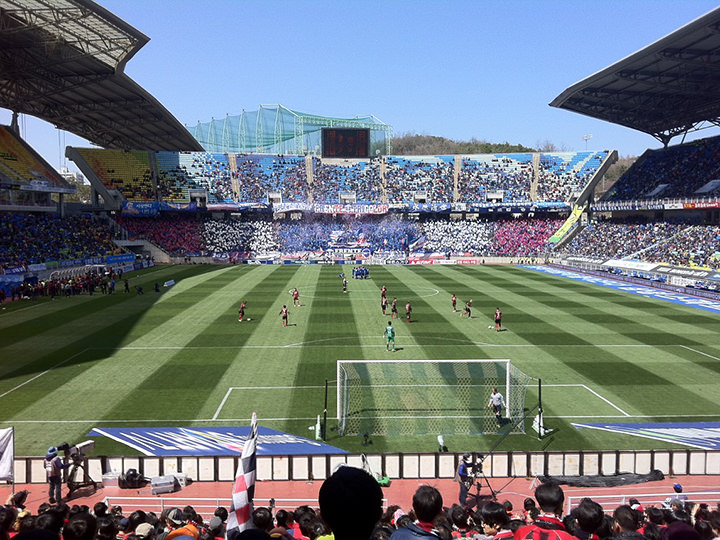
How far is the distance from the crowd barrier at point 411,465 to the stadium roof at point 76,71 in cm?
3192

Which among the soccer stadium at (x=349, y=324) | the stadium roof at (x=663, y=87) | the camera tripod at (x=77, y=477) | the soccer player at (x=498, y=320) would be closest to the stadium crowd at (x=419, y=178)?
the soccer stadium at (x=349, y=324)

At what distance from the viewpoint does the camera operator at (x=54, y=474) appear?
40.3 feet

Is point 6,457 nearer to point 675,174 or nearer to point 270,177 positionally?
point 675,174

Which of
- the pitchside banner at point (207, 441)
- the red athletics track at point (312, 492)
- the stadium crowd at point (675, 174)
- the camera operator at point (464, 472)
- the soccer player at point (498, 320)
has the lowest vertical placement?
the red athletics track at point (312, 492)

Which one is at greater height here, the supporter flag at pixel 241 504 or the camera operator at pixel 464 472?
the supporter flag at pixel 241 504

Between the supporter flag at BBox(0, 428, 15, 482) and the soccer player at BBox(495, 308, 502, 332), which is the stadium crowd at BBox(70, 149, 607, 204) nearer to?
the soccer player at BBox(495, 308, 502, 332)

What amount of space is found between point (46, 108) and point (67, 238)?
13639mm

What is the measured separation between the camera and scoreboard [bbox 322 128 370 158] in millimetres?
83750

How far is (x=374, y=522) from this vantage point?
2.87 metres

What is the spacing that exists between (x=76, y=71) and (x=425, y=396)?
144 feet

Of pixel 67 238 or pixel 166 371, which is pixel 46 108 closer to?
pixel 67 238

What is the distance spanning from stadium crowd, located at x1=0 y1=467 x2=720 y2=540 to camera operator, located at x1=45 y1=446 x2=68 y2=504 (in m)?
1.70

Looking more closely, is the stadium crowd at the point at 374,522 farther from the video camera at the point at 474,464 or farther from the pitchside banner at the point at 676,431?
the pitchside banner at the point at 676,431

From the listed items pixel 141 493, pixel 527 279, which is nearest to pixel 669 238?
pixel 527 279
